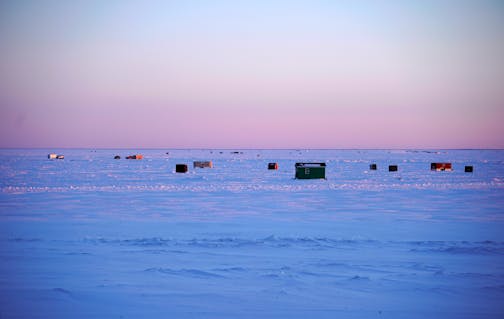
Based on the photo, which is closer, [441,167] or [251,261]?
[251,261]

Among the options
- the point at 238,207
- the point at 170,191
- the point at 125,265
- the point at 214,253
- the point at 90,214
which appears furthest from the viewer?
the point at 170,191

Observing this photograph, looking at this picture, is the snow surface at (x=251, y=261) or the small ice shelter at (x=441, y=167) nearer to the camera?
the snow surface at (x=251, y=261)

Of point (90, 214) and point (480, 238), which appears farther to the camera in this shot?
point (90, 214)

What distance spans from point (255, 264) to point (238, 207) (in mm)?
11576

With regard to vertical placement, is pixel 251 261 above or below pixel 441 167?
below

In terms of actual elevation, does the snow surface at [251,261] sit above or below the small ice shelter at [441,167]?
below

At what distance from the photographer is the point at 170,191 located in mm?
30875

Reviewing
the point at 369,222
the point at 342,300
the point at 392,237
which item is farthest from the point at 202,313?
the point at 369,222

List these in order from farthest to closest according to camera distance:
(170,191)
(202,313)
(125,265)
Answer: (170,191) < (125,265) < (202,313)

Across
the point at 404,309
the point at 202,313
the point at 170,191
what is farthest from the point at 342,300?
the point at 170,191

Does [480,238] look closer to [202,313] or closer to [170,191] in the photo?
[202,313]

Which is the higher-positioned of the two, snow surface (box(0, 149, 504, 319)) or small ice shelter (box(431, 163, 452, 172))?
small ice shelter (box(431, 163, 452, 172))

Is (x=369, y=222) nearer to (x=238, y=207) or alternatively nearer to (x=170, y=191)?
(x=238, y=207)

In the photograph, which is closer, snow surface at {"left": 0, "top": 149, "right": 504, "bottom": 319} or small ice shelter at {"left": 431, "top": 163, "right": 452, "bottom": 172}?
snow surface at {"left": 0, "top": 149, "right": 504, "bottom": 319}
